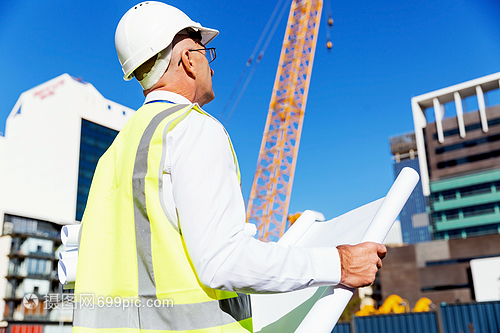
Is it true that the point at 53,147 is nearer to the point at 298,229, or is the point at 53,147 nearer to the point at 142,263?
the point at 298,229

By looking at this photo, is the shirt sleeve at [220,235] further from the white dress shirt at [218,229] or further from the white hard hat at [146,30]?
the white hard hat at [146,30]

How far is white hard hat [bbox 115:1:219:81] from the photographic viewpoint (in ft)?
4.89

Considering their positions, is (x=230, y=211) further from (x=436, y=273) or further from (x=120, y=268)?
(x=436, y=273)

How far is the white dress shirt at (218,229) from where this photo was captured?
110cm

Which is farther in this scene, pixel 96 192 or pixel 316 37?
pixel 316 37

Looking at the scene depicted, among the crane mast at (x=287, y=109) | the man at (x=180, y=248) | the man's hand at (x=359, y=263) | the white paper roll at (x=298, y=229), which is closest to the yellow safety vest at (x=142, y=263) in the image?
the man at (x=180, y=248)

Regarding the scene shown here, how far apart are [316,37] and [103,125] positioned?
150 ft

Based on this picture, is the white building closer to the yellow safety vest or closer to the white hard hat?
the white hard hat

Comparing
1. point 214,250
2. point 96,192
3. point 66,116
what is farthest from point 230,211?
point 66,116

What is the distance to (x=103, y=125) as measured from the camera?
242 feet

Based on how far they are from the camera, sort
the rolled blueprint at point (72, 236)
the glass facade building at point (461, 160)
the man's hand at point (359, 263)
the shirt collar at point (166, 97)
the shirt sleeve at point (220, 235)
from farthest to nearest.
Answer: the glass facade building at point (461, 160) < the rolled blueprint at point (72, 236) < the shirt collar at point (166, 97) < the man's hand at point (359, 263) < the shirt sleeve at point (220, 235)

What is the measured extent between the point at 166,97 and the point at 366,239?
0.75 m

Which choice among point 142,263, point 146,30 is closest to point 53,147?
point 146,30

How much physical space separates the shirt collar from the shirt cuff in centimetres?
64
